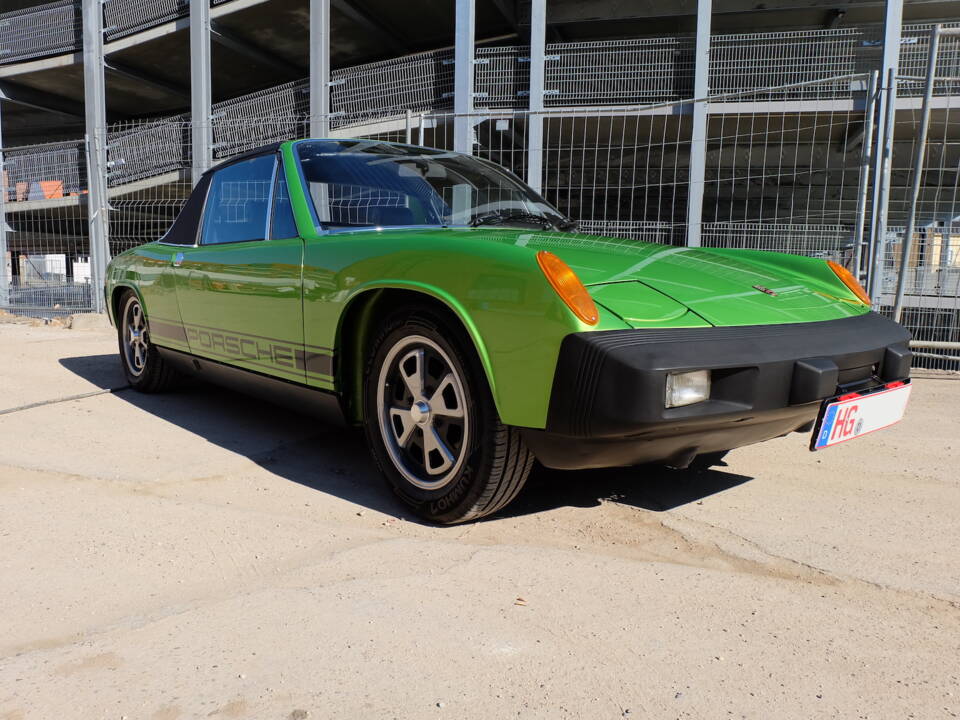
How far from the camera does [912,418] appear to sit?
405 centimetres

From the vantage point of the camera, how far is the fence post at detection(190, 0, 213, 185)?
45.4 feet

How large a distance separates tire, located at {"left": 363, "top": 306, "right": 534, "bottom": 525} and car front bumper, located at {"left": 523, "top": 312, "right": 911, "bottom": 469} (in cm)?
17

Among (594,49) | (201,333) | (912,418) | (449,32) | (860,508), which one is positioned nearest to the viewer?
(860,508)

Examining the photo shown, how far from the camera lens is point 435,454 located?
2428 mm

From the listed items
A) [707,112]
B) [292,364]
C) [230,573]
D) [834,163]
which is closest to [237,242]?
[292,364]

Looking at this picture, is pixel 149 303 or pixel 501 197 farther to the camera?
pixel 149 303

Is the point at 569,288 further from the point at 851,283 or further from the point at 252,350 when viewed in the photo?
the point at 252,350

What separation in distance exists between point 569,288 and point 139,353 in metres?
3.48

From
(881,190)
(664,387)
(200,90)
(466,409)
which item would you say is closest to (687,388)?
(664,387)

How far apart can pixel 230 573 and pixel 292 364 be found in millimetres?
1030

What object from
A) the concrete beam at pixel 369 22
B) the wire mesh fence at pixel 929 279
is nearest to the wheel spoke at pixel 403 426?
the wire mesh fence at pixel 929 279

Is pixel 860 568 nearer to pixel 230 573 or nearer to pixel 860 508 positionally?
pixel 860 508

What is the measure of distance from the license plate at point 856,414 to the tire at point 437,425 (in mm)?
900

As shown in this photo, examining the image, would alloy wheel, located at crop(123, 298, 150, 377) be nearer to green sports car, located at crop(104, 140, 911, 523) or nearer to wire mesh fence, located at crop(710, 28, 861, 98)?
green sports car, located at crop(104, 140, 911, 523)
